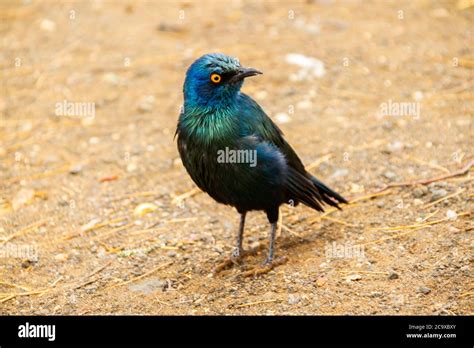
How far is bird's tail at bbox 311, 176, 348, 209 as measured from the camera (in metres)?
5.73

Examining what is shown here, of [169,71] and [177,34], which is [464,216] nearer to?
[169,71]

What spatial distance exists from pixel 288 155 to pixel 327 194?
0.59m

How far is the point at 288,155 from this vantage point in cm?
543

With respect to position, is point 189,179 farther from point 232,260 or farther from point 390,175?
point 390,175

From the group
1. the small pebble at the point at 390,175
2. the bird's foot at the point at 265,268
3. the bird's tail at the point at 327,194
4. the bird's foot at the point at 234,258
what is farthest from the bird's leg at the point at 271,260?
the small pebble at the point at 390,175

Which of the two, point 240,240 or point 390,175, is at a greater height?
point 390,175

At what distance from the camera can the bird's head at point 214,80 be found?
5.01 m

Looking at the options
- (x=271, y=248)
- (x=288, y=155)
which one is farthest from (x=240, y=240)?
(x=288, y=155)

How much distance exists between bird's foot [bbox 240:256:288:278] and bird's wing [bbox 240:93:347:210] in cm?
50

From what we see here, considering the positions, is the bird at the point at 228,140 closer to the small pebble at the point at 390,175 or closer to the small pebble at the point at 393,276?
the small pebble at the point at 393,276

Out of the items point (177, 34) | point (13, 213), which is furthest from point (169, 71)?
point (13, 213)

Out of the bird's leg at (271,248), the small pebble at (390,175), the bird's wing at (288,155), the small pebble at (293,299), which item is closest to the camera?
the small pebble at (293,299)

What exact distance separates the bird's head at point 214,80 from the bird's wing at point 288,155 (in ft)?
0.60

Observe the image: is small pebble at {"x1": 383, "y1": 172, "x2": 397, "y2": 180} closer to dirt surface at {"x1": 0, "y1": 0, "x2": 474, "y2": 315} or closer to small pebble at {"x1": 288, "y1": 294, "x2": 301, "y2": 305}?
dirt surface at {"x1": 0, "y1": 0, "x2": 474, "y2": 315}
